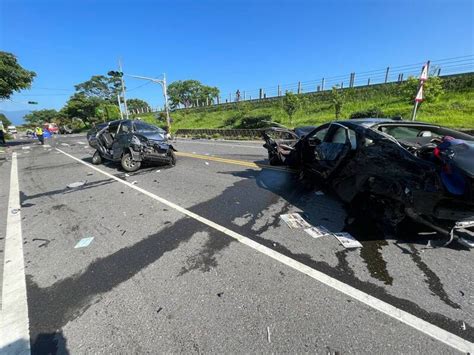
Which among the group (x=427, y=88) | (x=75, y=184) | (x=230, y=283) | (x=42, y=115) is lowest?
(x=75, y=184)

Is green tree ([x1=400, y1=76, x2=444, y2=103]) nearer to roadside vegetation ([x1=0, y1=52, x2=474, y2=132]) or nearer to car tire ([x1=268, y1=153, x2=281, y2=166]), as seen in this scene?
roadside vegetation ([x1=0, y1=52, x2=474, y2=132])

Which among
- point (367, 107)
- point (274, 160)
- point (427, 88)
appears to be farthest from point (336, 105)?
point (274, 160)

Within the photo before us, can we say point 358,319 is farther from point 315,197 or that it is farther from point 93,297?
point 315,197

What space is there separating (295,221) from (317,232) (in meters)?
0.45

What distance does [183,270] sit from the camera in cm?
269

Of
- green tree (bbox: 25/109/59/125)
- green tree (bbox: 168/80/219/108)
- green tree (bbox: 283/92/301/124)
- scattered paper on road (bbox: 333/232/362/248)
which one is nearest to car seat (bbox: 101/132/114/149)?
scattered paper on road (bbox: 333/232/362/248)

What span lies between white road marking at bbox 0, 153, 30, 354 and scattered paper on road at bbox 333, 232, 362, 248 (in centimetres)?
325

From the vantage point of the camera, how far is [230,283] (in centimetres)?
245

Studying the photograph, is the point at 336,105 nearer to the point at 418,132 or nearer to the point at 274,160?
the point at 274,160

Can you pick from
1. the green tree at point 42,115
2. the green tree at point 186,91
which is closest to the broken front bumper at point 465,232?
the green tree at point 186,91

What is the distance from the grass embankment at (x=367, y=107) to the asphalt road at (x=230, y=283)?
15.6 meters

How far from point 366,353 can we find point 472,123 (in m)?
18.4

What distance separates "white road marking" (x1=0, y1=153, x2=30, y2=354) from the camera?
1867mm

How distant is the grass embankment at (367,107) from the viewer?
53.1 feet
